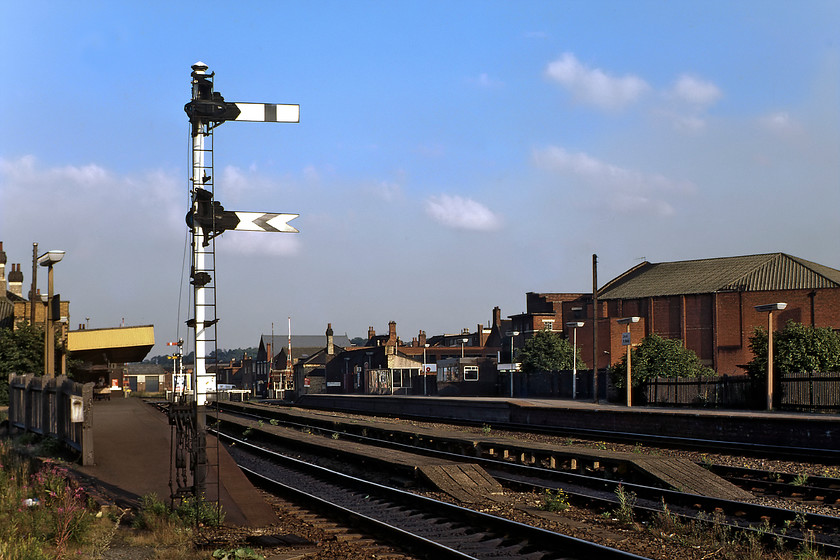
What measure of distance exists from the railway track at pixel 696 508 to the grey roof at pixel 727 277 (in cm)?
6089

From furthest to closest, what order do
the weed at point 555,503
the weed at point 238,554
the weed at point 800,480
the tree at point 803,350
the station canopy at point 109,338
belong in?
the station canopy at point 109,338 → the tree at point 803,350 → the weed at point 800,480 → the weed at point 555,503 → the weed at point 238,554

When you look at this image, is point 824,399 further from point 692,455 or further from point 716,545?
point 716,545

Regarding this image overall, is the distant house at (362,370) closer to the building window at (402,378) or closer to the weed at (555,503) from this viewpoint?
the building window at (402,378)

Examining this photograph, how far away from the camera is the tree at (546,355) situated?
215ft

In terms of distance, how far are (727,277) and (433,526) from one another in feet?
225

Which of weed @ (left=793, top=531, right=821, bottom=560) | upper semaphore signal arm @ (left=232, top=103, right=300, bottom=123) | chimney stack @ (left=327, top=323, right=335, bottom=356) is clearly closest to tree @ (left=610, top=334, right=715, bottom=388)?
weed @ (left=793, top=531, right=821, bottom=560)

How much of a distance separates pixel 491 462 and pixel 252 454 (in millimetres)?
6802

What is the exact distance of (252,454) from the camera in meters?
21.5

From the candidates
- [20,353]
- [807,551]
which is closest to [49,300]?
[20,353]

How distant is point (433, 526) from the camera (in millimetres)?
10781

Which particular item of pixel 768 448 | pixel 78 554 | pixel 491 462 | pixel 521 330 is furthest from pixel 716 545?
pixel 521 330

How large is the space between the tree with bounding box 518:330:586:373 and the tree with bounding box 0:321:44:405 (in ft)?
117

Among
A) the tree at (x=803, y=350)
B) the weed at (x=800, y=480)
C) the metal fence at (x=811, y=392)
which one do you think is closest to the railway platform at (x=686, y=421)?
the metal fence at (x=811, y=392)

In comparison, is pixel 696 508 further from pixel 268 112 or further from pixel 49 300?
pixel 49 300
